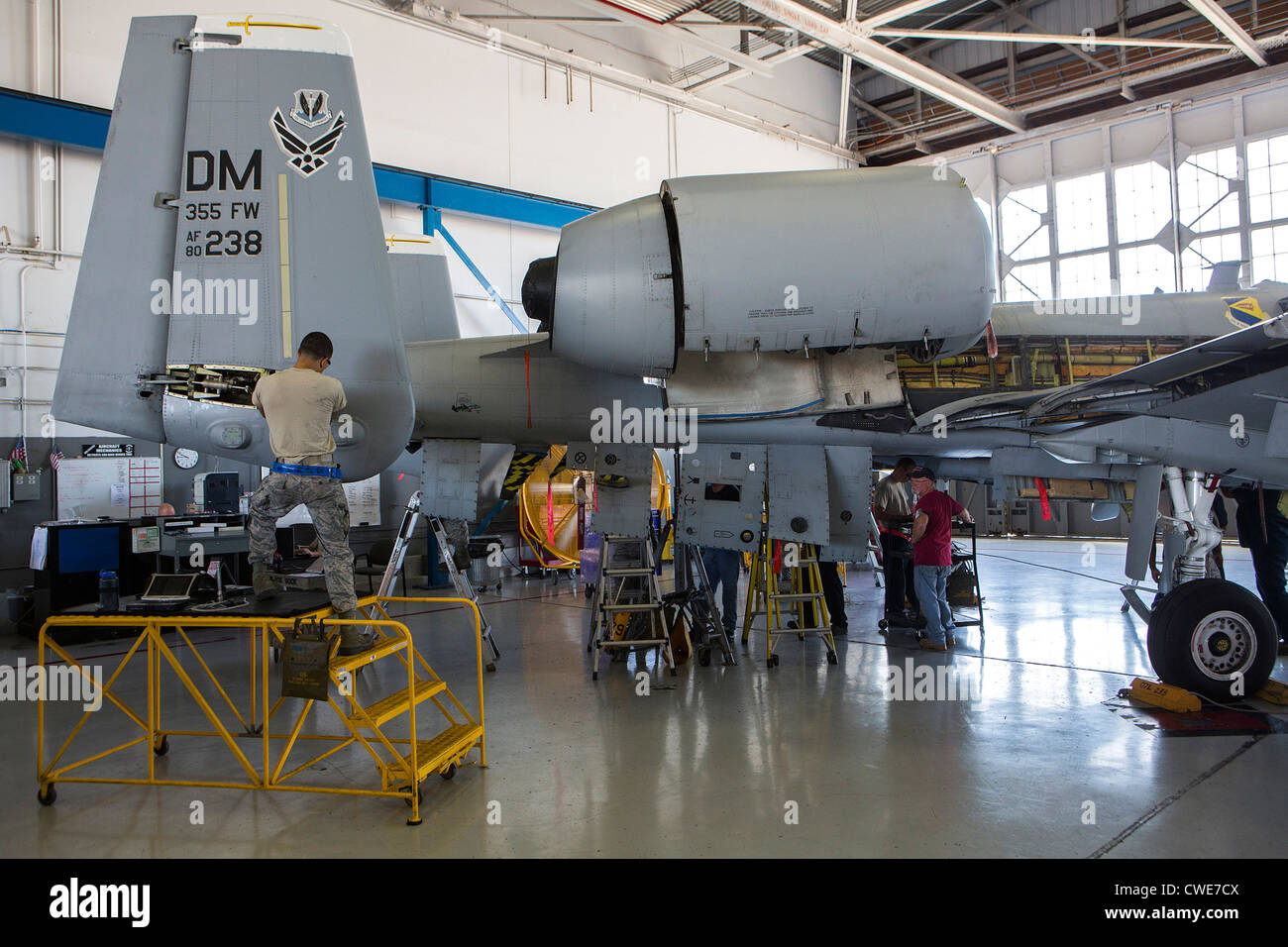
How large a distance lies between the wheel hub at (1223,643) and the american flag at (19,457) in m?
11.5

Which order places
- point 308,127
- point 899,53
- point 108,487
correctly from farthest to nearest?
point 899,53 < point 108,487 < point 308,127

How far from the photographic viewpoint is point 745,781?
14.0 ft

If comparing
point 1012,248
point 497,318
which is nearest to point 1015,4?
point 1012,248

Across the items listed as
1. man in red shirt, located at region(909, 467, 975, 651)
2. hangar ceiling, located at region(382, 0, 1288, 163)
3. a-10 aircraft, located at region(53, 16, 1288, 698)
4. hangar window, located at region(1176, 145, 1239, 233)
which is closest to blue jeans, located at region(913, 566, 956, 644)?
man in red shirt, located at region(909, 467, 975, 651)

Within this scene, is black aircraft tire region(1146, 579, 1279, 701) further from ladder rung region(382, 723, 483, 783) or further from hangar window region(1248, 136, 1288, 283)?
hangar window region(1248, 136, 1288, 283)

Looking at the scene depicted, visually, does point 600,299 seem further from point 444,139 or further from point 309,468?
point 444,139

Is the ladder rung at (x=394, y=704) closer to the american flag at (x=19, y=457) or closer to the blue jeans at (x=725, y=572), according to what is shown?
the blue jeans at (x=725, y=572)

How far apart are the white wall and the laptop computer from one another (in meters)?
4.63

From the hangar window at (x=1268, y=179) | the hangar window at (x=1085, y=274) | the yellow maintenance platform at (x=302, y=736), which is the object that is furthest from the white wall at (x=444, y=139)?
the hangar window at (x=1268, y=179)

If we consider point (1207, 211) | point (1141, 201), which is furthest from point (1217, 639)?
point (1141, 201)

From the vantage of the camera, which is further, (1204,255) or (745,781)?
(1204,255)

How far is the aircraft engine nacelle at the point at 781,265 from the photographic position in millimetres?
4840

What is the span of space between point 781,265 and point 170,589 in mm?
A: 5280

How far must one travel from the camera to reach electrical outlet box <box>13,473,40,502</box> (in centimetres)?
933
